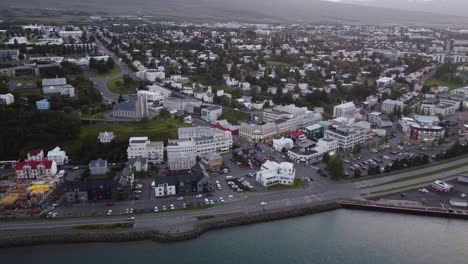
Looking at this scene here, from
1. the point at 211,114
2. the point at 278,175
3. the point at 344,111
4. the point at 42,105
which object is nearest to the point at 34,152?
the point at 42,105

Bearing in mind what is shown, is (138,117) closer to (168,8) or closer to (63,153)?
(63,153)

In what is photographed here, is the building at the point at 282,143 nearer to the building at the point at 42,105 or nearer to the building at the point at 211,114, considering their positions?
the building at the point at 211,114

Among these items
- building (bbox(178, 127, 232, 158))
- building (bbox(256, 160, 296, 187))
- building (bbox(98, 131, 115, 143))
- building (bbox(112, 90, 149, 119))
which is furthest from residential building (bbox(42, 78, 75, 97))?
building (bbox(256, 160, 296, 187))

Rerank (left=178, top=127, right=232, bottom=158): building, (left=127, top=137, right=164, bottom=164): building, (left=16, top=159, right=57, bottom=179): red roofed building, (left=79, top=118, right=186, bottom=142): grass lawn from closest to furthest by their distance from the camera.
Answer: (left=16, top=159, right=57, bottom=179): red roofed building
(left=127, top=137, right=164, bottom=164): building
(left=178, top=127, right=232, bottom=158): building
(left=79, top=118, right=186, bottom=142): grass lawn

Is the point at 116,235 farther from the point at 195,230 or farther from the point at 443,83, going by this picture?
the point at 443,83

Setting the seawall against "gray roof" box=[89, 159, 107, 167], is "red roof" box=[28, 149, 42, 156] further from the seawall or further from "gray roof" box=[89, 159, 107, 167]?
the seawall

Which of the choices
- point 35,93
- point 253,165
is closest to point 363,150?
point 253,165
